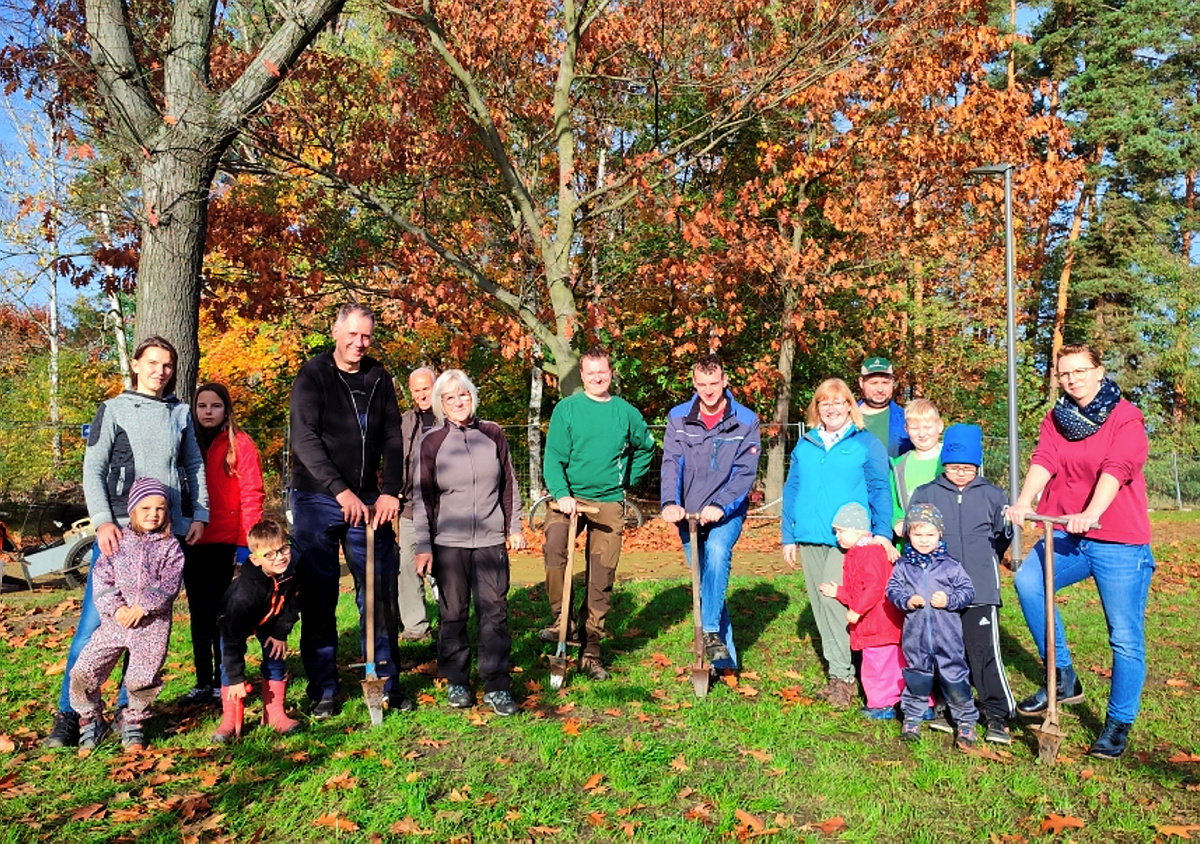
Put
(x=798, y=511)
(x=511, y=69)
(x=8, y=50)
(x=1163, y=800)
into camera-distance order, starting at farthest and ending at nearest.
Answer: (x=511, y=69) < (x=8, y=50) < (x=798, y=511) < (x=1163, y=800)

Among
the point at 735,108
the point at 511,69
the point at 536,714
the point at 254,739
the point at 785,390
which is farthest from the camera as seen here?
the point at 785,390

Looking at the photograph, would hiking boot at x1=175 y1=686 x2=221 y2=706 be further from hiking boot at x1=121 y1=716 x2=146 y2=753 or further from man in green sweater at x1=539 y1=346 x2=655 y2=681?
man in green sweater at x1=539 y1=346 x2=655 y2=681

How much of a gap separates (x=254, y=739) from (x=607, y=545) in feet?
8.01

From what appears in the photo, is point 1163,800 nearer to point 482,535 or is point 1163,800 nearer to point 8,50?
point 482,535

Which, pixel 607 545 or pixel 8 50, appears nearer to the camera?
pixel 607 545

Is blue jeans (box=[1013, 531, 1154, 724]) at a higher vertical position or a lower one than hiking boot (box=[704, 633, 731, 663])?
higher

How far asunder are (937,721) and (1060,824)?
1138mm

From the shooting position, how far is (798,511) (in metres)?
5.46

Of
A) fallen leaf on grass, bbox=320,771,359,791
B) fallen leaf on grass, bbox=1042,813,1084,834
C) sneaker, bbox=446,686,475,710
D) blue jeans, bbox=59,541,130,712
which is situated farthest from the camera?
sneaker, bbox=446,686,475,710

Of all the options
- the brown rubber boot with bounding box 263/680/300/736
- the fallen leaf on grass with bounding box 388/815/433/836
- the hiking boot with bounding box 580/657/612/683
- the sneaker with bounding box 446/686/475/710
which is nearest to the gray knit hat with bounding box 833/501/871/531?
the hiking boot with bounding box 580/657/612/683

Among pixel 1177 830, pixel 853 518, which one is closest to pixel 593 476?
pixel 853 518

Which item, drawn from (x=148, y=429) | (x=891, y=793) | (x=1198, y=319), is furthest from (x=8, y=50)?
(x=1198, y=319)

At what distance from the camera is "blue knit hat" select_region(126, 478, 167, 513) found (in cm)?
434

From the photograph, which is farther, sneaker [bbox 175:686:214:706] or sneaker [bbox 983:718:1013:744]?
sneaker [bbox 175:686:214:706]
